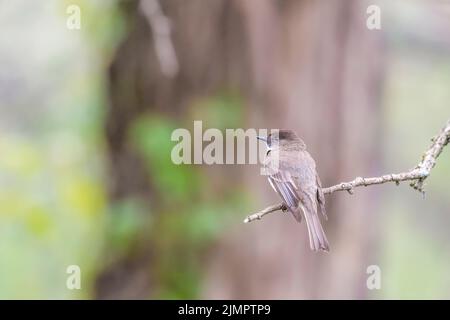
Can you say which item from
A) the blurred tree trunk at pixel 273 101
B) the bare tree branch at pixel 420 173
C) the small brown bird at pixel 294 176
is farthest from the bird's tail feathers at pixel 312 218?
the blurred tree trunk at pixel 273 101

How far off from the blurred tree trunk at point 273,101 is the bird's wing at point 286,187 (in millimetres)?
2221

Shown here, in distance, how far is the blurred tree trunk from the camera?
4516mm

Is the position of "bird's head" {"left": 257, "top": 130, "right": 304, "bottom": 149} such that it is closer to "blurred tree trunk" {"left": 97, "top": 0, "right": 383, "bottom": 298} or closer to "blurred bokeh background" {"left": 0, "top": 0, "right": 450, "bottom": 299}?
"blurred bokeh background" {"left": 0, "top": 0, "right": 450, "bottom": 299}

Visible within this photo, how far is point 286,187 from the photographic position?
2.12 metres

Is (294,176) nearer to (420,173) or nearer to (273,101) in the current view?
(420,173)

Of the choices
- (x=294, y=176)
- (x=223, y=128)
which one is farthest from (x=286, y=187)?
(x=223, y=128)

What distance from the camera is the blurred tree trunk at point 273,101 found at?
452 cm

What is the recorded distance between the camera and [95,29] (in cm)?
516

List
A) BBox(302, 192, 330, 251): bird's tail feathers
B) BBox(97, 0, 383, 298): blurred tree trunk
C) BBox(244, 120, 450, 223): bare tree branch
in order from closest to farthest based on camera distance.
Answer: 1. BBox(244, 120, 450, 223): bare tree branch
2. BBox(302, 192, 330, 251): bird's tail feathers
3. BBox(97, 0, 383, 298): blurred tree trunk

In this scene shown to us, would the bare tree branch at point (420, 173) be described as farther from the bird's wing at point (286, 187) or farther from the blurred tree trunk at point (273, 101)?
the blurred tree trunk at point (273, 101)

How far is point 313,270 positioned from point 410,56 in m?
2.42

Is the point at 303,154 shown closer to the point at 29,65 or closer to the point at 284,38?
the point at 284,38

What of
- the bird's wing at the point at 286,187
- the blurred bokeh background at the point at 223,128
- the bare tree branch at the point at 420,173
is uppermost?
the blurred bokeh background at the point at 223,128

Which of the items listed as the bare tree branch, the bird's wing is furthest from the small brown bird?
the bare tree branch
